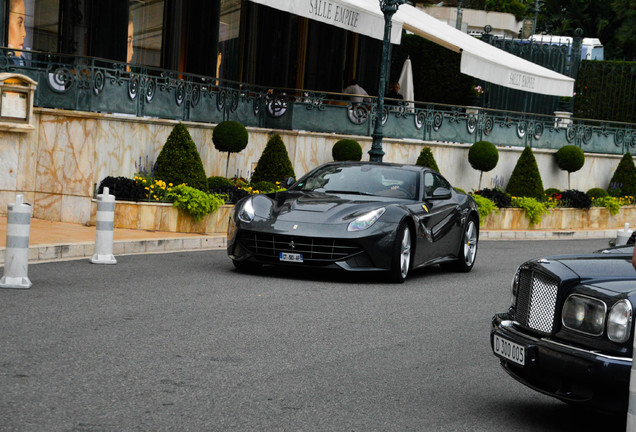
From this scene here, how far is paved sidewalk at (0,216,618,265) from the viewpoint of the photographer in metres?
12.3

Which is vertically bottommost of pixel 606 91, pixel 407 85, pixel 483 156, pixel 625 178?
pixel 625 178

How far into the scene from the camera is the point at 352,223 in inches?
453

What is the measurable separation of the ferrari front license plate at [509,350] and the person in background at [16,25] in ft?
50.0

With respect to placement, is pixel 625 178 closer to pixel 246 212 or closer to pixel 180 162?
pixel 180 162

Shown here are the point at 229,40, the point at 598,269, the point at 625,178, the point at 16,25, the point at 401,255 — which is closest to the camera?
the point at 598,269

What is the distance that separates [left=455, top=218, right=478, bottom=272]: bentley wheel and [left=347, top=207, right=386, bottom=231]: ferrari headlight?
7.81ft

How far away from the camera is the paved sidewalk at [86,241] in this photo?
12.3m

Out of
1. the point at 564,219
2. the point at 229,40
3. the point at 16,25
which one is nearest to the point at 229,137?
the point at 16,25

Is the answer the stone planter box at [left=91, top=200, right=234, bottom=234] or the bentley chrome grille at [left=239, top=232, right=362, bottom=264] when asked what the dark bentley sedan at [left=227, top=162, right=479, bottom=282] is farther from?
the stone planter box at [left=91, top=200, right=234, bottom=234]

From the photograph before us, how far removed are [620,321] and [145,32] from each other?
62.1ft

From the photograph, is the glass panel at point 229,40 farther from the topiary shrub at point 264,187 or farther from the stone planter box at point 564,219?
the stone planter box at point 564,219

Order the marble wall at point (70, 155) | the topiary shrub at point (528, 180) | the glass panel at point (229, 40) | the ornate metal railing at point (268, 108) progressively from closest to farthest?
the marble wall at point (70, 155)
the ornate metal railing at point (268, 108)
the topiary shrub at point (528, 180)
the glass panel at point (229, 40)

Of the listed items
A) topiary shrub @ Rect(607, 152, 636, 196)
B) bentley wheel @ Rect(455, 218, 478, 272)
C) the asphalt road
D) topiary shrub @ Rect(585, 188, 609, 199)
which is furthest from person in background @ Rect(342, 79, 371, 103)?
the asphalt road

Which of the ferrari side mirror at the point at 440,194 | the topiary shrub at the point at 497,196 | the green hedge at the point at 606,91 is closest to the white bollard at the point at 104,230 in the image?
the ferrari side mirror at the point at 440,194
